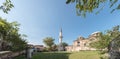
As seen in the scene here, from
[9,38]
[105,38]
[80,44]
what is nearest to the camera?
[9,38]

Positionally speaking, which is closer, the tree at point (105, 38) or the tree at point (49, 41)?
the tree at point (105, 38)

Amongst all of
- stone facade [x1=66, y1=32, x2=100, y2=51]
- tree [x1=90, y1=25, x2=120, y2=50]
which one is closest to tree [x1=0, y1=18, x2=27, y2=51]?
tree [x1=90, y1=25, x2=120, y2=50]

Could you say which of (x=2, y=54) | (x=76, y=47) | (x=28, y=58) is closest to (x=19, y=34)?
(x=28, y=58)

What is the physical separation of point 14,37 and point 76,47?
4063 cm

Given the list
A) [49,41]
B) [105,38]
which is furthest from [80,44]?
[105,38]

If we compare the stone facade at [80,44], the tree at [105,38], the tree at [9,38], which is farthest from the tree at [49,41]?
the tree at [9,38]

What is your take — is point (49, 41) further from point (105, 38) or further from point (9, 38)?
point (9, 38)

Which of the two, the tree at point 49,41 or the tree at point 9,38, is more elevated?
the tree at point 49,41

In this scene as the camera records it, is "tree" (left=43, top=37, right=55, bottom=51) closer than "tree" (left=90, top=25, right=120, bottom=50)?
No

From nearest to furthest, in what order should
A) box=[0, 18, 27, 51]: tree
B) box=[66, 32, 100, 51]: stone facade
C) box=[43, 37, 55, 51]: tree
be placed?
box=[0, 18, 27, 51]: tree
box=[66, 32, 100, 51]: stone facade
box=[43, 37, 55, 51]: tree

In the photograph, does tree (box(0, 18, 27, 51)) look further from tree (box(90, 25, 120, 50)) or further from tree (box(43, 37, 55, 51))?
tree (box(43, 37, 55, 51))

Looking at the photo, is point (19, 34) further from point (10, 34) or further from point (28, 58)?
point (28, 58)

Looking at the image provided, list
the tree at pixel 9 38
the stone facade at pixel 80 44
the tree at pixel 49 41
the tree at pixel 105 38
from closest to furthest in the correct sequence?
the tree at pixel 9 38 → the tree at pixel 105 38 → the stone facade at pixel 80 44 → the tree at pixel 49 41

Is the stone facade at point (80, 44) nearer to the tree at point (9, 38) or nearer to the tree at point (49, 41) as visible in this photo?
the tree at point (49, 41)
